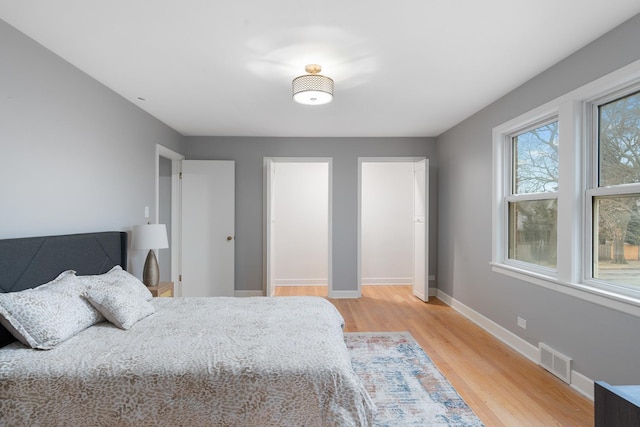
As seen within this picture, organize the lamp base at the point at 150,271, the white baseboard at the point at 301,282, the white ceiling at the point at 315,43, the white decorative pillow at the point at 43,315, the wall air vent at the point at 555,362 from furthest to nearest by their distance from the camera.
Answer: the white baseboard at the point at 301,282, the lamp base at the point at 150,271, the wall air vent at the point at 555,362, the white ceiling at the point at 315,43, the white decorative pillow at the point at 43,315

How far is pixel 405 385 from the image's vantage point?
238cm

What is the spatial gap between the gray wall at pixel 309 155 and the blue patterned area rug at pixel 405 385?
6.11ft

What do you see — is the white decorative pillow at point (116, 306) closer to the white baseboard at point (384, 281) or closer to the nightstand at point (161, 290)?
the nightstand at point (161, 290)

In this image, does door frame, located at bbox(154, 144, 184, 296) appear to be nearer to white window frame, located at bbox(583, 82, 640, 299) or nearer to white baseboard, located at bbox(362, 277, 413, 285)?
white baseboard, located at bbox(362, 277, 413, 285)

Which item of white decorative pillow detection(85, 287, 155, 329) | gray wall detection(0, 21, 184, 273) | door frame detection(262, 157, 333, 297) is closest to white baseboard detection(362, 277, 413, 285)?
door frame detection(262, 157, 333, 297)

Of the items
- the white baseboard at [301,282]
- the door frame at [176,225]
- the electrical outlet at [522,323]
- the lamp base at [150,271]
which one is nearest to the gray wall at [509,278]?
the electrical outlet at [522,323]

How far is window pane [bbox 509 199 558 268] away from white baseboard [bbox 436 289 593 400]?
739 millimetres

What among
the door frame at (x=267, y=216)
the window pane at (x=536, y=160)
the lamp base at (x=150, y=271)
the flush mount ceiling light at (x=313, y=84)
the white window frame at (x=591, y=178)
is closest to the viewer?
the white window frame at (x=591, y=178)

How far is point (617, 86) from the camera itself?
206 cm

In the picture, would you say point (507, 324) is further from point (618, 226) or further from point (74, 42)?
point (74, 42)

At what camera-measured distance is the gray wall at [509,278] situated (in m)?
2.01

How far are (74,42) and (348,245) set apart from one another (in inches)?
152

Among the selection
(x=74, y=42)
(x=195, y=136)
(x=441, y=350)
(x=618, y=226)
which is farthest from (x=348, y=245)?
(x=74, y=42)

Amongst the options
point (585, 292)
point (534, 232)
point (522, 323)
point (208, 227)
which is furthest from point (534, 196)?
point (208, 227)
